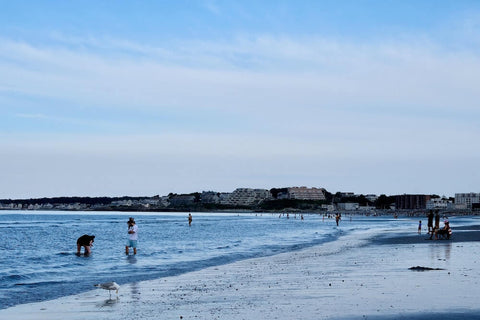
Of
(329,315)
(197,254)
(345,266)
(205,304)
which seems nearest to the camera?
(329,315)

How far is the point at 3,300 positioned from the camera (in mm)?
15492

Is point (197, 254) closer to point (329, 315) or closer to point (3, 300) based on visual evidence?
point (3, 300)

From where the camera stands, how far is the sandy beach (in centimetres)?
1143

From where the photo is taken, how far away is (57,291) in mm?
17406

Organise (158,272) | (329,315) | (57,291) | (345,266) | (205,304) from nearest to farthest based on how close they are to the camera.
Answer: (329,315) < (205,304) < (57,291) < (345,266) < (158,272)

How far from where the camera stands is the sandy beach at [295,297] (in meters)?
11.4

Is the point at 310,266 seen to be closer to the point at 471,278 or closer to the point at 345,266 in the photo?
the point at 345,266

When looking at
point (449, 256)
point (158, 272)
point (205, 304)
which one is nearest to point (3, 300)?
point (205, 304)

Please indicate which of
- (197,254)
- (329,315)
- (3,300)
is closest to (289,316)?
(329,315)

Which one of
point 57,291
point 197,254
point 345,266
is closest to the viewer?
point 57,291

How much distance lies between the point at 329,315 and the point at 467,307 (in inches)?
106

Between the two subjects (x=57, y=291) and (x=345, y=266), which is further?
(x=345, y=266)

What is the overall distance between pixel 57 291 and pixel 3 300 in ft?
6.87

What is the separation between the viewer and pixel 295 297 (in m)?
13.6
